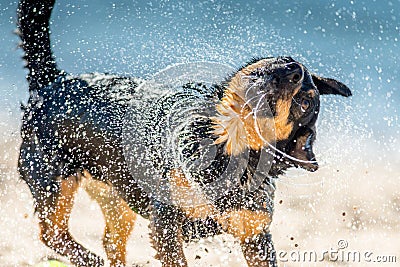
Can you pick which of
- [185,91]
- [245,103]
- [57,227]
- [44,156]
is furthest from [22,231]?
[245,103]

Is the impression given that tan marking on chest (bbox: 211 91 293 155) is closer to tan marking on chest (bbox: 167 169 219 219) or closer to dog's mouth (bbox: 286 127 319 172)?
dog's mouth (bbox: 286 127 319 172)

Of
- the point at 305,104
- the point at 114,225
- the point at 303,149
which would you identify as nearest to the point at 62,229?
the point at 114,225

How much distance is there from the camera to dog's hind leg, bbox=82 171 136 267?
17.1ft

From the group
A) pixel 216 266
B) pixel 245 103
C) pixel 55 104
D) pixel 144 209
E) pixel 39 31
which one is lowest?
pixel 216 266

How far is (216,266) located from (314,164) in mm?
1819

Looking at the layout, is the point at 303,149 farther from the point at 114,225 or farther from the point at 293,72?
the point at 114,225

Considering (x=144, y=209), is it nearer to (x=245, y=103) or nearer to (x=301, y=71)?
(x=245, y=103)

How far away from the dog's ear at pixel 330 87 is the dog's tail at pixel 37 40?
2411 millimetres

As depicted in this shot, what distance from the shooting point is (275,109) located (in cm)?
342

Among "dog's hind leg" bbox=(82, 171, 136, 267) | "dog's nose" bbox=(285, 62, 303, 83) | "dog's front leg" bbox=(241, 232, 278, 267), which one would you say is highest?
"dog's nose" bbox=(285, 62, 303, 83)

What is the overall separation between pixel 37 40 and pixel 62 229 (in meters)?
1.70

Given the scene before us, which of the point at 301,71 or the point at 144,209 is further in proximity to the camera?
the point at 144,209

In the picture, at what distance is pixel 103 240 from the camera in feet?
17.7

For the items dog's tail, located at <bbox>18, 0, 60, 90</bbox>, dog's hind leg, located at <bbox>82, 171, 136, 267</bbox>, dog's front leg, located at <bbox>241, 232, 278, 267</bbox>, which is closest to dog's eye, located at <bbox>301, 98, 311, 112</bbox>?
dog's front leg, located at <bbox>241, 232, 278, 267</bbox>
